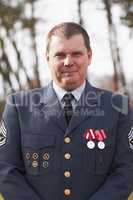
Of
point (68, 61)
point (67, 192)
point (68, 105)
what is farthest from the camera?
point (68, 105)

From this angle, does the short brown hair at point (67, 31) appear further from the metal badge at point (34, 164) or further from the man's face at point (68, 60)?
the metal badge at point (34, 164)

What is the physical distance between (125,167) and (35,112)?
0.69 m

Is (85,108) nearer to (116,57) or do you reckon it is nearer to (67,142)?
(67,142)

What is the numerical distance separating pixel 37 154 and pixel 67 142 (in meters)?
0.20

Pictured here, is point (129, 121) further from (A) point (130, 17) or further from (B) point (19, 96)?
(A) point (130, 17)

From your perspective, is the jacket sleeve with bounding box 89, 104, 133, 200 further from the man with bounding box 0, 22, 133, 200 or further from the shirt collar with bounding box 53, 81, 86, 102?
the shirt collar with bounding box 53, 81, 86, 102

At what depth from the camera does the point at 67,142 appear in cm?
357

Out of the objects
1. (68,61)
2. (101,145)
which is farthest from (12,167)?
(68,61)

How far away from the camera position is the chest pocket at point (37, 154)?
352 cm

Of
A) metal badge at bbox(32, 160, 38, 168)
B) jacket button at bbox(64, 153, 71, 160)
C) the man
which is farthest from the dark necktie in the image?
metal badge at bbox(32, 160, 38, 168)

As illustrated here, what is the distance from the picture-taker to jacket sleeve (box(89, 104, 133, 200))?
3461 mm

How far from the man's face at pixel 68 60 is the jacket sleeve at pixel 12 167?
17.8 inches

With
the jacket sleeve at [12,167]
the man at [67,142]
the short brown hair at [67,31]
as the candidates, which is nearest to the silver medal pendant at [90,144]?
the man at [67,142]

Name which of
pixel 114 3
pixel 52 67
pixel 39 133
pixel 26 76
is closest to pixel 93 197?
pixel 39 133
